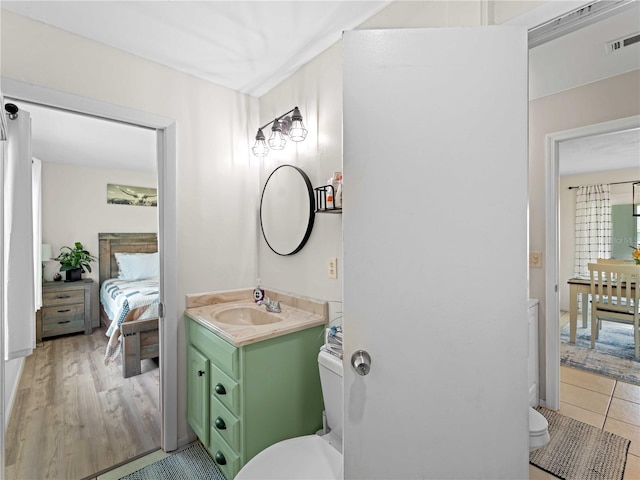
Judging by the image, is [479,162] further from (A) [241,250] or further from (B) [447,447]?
(A) [241,250]

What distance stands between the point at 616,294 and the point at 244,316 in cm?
403

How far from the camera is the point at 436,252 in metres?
1.01

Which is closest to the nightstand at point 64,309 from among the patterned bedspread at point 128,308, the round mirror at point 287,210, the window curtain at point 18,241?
the patterned bedspread at point 128,308

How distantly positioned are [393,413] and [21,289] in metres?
1.94

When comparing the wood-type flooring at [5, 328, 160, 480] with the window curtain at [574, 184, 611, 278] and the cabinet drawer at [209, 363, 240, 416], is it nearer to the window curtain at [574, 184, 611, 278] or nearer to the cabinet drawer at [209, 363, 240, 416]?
the cabinet drawer at [209, 363, 240, 416]

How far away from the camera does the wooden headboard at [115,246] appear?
4.45 metres

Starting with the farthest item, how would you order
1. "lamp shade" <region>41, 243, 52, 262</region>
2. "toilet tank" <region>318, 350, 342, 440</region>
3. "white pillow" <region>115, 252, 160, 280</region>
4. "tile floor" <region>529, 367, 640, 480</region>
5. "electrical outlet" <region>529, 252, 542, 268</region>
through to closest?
"white pillow" <region>115, 252, 160, 280</region>
"lamp shade" <region>41, 243, 52, 262</region>
"electrical outlet" <region>529, 252, 542, 268</region>
"tile floor" <region>529, 367, 640, 480</region>
"toilet tank" <region>318, 350, 342, 440</region>

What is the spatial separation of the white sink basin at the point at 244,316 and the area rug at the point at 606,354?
3056mm

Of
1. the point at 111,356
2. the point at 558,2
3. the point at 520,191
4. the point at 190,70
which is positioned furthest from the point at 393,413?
the point at 111,356

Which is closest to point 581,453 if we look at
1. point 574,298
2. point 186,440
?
point 574,298

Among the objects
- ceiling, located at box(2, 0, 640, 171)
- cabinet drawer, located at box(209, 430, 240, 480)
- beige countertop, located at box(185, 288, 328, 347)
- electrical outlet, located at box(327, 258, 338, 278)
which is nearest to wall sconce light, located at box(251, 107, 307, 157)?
ceiling, located at box(2, 0, 640, 171)

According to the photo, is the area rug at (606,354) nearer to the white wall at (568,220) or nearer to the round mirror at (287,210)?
the white wall at (568,220)

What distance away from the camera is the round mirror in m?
1.94

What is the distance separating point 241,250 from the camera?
2.32 m
